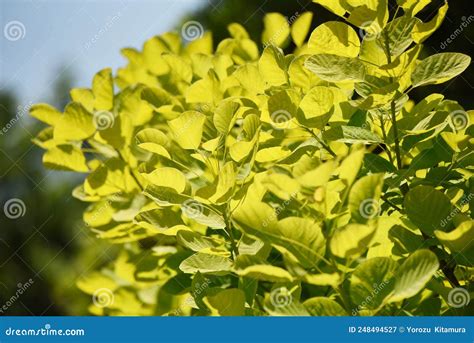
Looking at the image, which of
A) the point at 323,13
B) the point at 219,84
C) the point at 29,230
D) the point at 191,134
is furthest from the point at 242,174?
the point at 29,230

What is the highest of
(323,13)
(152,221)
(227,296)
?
(152,221)

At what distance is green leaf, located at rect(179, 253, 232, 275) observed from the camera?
2.67 ft

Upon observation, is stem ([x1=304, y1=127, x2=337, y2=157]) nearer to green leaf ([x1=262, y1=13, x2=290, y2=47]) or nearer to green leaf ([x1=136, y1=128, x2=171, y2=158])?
green leaf ([x1=136, y1=128, x2=171, y2=158])

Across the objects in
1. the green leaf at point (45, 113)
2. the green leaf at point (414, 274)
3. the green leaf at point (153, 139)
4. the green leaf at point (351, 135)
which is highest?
the green leaf at point (45, 113)

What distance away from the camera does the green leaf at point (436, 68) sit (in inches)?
32.2

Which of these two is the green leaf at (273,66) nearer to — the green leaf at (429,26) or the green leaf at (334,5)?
the green leaf at (334,5)

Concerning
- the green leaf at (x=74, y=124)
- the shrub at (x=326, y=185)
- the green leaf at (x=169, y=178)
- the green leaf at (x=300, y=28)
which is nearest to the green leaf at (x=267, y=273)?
the shrub at (x=326, y=185)

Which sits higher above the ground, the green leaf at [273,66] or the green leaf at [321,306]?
the green leaf at [273,66]

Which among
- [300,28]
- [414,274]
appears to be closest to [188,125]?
[414,274]

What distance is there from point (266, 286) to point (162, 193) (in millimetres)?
377

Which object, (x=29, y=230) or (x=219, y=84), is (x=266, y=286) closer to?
(x=219, y=84)

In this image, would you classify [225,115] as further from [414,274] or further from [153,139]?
[414,274]

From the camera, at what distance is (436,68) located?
0.83 meters

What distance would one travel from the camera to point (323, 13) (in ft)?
10.0
